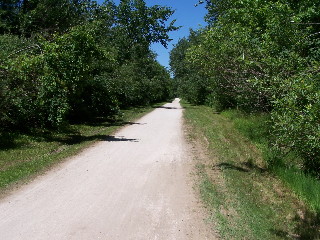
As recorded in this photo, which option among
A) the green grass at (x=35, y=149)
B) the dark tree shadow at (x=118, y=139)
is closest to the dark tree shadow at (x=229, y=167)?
the green grass at (x=35, y=149)

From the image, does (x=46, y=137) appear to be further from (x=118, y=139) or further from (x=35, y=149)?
(x=118, y=139)

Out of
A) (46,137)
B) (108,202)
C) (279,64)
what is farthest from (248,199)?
(46,137)

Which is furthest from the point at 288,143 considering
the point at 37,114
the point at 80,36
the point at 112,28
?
the point at 112,28

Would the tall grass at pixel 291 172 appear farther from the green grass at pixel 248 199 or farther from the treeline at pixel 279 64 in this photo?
the treeline at pixel 279 64

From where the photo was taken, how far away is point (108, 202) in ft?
21.9

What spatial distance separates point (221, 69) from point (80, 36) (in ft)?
23.4

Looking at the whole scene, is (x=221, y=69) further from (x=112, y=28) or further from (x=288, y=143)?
(x=112, y=28)

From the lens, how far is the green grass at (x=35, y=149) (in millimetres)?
8664

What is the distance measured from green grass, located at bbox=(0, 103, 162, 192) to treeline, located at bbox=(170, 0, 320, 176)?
20.0ft

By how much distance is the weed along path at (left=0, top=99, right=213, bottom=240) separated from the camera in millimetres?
5363

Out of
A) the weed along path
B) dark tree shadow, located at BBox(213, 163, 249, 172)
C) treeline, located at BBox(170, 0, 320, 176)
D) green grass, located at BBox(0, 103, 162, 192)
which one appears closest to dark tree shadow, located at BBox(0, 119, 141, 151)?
green grass, located at BBox(0, 103, 162, 192)

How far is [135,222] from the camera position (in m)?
5.74

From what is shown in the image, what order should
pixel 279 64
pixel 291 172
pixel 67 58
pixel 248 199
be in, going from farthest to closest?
1. pixel 67 58
2. pixel 279 64
3. pixel 291 172
4. pixel 248 199

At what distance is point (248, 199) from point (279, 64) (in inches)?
204
